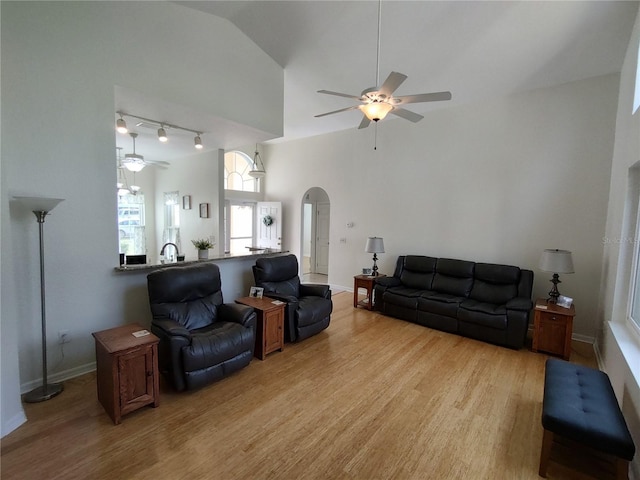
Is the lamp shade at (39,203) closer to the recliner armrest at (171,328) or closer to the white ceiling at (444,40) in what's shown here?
the recliner armrest at (171,328)

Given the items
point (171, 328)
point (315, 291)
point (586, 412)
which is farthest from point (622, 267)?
point (171, 328)

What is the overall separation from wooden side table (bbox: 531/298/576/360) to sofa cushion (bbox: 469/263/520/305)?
1.63 ft

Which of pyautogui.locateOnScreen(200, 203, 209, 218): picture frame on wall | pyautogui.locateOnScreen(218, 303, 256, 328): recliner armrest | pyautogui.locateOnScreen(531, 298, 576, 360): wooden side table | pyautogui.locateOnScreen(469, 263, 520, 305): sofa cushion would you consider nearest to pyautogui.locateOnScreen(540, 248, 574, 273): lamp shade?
pyautogui.locateOnScreen(531, 298, 576, 360): wooden side table

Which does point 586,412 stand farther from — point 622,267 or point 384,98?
point 384,98

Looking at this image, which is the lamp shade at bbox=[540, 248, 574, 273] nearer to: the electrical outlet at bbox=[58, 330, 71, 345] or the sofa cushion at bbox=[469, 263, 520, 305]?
the sofa cushion at bbox=[469, 263, 520, 305]

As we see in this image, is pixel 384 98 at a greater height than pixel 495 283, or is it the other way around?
pixel 384 98

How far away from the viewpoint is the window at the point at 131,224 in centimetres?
708

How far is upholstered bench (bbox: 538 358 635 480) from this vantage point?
5.18 ft

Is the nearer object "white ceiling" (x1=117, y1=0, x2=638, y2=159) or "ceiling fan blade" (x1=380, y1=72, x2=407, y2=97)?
"ceiling fan blade" (x1=380, y1=72, x2=407, y2=97)

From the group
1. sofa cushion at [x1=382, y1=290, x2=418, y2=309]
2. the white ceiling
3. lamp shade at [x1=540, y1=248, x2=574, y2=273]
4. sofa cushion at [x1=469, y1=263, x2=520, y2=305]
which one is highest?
the white ceiling

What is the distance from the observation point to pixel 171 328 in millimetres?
2494

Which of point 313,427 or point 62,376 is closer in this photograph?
point 313,427

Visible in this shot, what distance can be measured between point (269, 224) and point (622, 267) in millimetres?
6313

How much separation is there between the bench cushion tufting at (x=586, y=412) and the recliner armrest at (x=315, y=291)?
2485 millimetres
